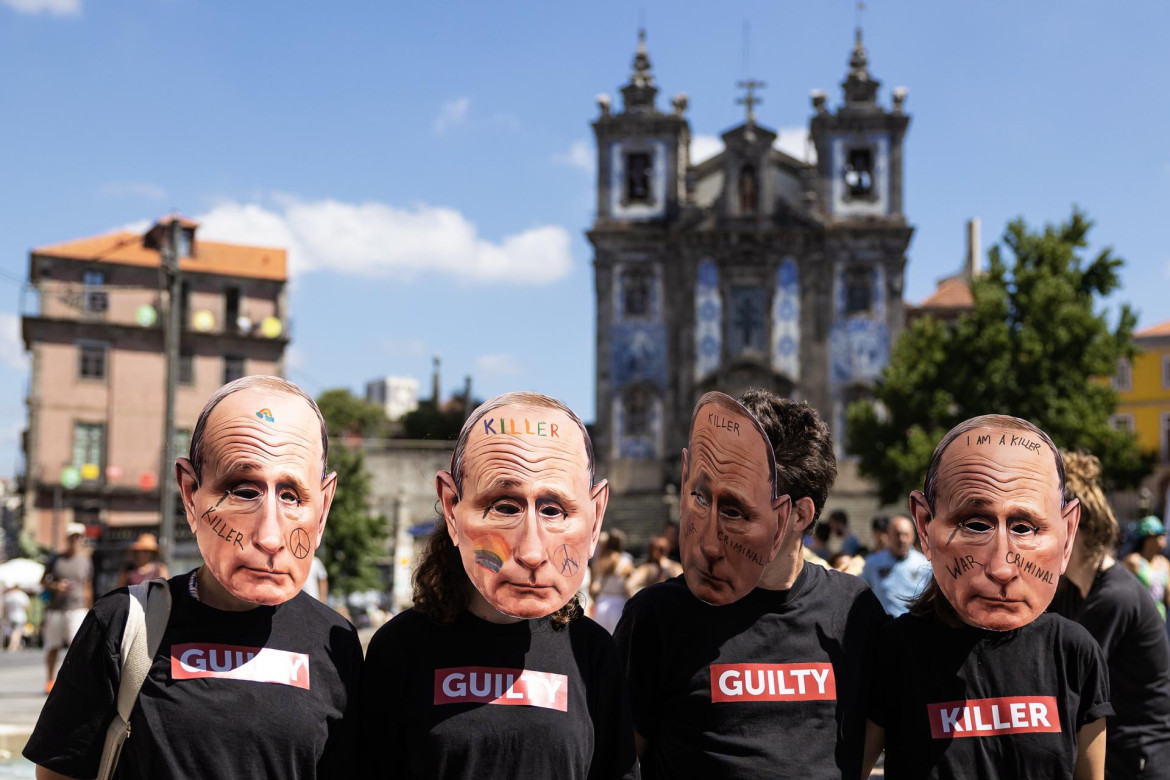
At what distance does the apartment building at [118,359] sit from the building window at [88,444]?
0.14ft

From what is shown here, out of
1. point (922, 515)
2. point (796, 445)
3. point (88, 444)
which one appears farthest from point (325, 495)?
point (88, 444)

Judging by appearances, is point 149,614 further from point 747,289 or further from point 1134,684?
point 747,289

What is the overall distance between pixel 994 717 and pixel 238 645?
2.15 m

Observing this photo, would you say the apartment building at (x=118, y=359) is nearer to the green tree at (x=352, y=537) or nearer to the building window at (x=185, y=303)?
the building window at (x=185, y=303)

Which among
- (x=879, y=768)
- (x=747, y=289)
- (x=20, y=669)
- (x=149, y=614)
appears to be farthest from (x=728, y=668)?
(x=747, y=289)

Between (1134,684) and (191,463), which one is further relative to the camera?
(1134,684)

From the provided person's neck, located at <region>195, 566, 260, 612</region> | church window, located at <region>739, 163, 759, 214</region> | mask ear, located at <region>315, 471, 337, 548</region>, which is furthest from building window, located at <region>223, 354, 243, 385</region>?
person's neck, located at <region>195, 566, 260, 612</region>

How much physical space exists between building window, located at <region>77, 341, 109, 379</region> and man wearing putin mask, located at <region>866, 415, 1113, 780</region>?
51.9 metres

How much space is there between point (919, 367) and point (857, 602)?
30.8m

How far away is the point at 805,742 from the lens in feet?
11.8

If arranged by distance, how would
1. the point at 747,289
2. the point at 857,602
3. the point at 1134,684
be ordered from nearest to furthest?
the point at 857,602 → the point at 1134,684 → the point at 747,289

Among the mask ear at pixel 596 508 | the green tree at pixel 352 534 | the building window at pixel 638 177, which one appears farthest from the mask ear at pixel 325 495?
the building window at pixel 638 177

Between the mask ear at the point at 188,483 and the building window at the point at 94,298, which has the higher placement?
the building window at the point at 94,298

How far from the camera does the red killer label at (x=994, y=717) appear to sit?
3.67 meters
